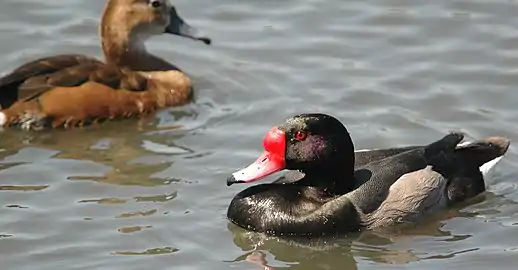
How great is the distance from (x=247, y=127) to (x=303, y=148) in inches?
74.8

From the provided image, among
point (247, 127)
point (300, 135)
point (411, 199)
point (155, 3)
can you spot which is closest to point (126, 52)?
A: point (155, 3)

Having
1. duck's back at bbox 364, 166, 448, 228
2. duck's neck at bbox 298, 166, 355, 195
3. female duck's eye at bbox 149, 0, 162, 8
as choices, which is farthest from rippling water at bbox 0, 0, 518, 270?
female duck's eye at bbox 149, 0, 162, 8

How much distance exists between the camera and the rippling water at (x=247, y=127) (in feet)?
27.0

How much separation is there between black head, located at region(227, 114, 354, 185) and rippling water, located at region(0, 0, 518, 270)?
44 cm

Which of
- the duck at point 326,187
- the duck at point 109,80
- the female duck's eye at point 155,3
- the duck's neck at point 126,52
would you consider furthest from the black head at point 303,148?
the female duck's eye at point 155,3

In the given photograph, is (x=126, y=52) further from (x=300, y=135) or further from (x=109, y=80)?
(x=300, y=135)

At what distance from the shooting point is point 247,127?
405 inches

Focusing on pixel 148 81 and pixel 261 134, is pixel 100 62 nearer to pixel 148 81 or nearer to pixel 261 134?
pixel 148 81

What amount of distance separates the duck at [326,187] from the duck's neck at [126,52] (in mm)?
2870

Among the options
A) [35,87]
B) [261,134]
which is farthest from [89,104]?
[261,134]

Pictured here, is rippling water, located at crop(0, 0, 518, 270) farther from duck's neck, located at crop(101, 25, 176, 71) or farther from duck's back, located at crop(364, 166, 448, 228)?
duck's neck, located at crop(101, 25, 176, 71)

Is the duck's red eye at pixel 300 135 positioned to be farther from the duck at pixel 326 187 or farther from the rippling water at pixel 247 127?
the rippling water at pixel 247 127

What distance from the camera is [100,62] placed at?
10867mm

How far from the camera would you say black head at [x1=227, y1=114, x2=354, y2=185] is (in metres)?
8.41
